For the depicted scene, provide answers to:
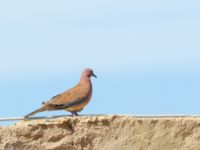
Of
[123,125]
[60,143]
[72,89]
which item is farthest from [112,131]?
[72,89]

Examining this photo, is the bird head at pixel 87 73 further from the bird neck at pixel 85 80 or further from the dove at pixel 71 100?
the dove at pixel 71 100

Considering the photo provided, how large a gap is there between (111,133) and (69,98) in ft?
5.50

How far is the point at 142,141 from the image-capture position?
6.50 m

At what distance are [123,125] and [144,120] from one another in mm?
267

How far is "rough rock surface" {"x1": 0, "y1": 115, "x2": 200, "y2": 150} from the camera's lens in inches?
255

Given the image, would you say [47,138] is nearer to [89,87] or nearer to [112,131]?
[112,131]

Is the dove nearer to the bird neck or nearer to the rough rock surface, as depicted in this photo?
the bird neck

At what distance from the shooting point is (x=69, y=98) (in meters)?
8.05

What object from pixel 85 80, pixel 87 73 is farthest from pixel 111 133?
pixel 87 73

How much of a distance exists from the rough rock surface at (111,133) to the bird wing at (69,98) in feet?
4.59

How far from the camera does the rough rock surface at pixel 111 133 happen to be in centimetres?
648

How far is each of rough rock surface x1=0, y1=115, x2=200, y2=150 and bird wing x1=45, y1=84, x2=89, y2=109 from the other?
140 centimetres

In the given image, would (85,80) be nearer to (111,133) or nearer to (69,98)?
(69,98)

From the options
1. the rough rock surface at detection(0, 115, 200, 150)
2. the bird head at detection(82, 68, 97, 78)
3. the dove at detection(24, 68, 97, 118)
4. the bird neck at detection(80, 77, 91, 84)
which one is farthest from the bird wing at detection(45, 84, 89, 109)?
the rough rock surface at detection(0, 115, 200, 150)
